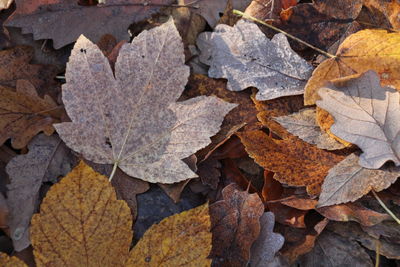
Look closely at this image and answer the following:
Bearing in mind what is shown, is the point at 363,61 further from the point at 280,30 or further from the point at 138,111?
the point at 138,111

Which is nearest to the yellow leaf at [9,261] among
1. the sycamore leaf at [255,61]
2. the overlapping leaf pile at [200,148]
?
the overlapping leaf pile at [200,148]

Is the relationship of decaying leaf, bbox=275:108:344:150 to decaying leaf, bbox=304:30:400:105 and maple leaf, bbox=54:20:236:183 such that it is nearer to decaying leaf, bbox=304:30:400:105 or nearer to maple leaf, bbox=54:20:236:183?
decaying leaf, bbox=304:30:400:105

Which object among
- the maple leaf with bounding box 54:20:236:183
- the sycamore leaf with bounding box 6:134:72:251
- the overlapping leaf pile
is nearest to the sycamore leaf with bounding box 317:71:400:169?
the overlapping leaf pile

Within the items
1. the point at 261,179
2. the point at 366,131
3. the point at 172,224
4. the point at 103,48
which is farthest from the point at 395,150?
the point at 103,48

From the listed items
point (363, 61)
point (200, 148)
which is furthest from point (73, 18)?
point (363, 61)

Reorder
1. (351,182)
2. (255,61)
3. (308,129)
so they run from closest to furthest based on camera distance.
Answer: (351,182), (308,129), (255,61)

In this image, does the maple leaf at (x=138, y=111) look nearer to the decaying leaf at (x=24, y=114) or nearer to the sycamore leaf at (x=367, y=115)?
the decaying leaf at (x=24, y=114)

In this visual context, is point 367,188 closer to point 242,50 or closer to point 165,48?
point 242,50
